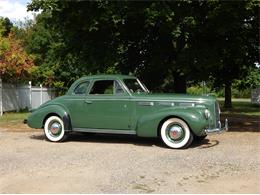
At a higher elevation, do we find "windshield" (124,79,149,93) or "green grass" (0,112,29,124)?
"windshield" (124,79,149,93)

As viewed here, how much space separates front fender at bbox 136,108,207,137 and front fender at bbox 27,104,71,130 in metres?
2.04

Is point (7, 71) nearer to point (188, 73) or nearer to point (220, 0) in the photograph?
point (188, 73)

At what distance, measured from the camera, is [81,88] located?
44.7ft

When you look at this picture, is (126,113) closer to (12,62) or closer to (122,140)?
(122,140)

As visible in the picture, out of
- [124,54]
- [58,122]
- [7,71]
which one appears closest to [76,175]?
[58,122]

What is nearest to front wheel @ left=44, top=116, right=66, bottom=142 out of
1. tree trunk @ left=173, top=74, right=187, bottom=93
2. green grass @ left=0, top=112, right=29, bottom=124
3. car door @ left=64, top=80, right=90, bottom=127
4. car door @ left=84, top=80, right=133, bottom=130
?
car door @ left=64, top=80, right=90, bottom=127

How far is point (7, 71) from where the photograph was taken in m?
27.5

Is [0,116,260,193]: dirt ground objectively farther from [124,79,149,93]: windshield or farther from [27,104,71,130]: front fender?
[124,79,149,93]: windshield

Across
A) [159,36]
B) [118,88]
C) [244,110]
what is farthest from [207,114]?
[244,110]

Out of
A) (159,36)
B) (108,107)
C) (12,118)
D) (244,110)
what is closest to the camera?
(108,107)

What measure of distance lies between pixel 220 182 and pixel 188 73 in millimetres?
8199

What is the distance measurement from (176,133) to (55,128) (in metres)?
3.48

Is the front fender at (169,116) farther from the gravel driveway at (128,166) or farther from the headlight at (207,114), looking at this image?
the gravel driveway at (128,166)

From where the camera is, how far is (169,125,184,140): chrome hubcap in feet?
39.8
